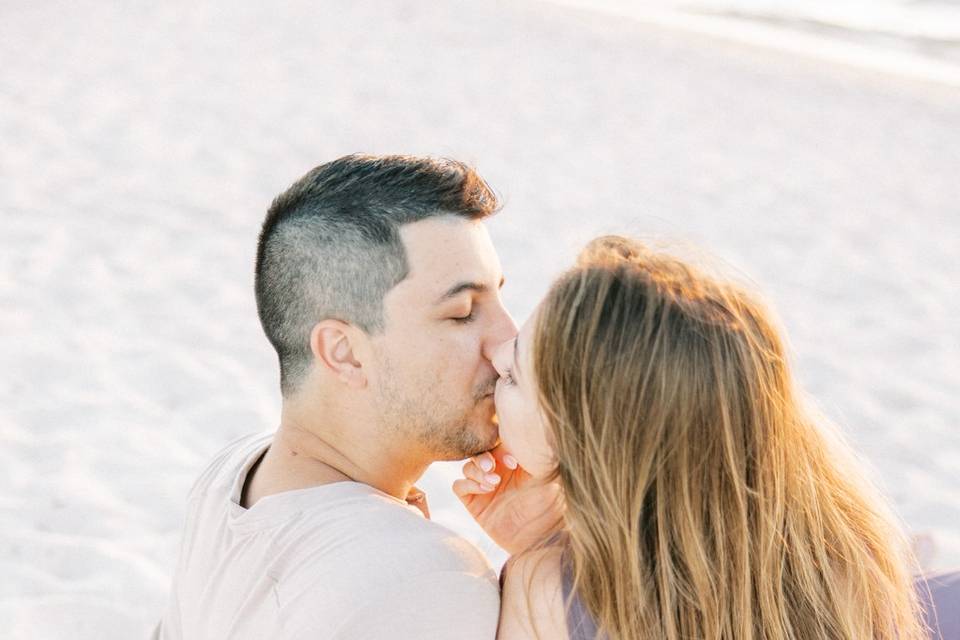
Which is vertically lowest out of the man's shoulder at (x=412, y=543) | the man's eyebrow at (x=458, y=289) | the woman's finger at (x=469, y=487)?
the woman's finger at (x=469, y=487)

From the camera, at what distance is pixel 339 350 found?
2900 millimetres

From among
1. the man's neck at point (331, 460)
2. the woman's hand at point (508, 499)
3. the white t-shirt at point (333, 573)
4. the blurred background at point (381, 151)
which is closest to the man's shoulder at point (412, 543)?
the white t-shirt at point (333, 573)

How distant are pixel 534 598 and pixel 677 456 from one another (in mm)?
429

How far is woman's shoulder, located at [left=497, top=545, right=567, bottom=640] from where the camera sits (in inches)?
93.1

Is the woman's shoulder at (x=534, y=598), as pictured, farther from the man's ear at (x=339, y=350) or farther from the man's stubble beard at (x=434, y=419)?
the man's ear at (x=339, y=350)

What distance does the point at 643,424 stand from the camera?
2.31m

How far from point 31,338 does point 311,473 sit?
11.1 feet

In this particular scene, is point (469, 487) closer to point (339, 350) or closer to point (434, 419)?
point (434, 419)

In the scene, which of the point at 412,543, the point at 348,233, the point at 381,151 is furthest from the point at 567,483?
the point at 381,151

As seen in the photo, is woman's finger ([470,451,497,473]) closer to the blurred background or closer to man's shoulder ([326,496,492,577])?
man's shoulder ([326,496,492,577])

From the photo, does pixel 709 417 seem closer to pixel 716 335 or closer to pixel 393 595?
pixel 716 335

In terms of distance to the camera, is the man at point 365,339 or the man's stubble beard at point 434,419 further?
the man's stubble beard at point 434,419

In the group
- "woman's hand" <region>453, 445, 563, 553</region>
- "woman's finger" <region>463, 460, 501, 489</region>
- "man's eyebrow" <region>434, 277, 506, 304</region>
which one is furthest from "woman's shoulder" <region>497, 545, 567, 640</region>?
A: "man's eyebrow" <region>434, 277, 506, 304</region>

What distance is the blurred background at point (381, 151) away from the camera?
4605mm
